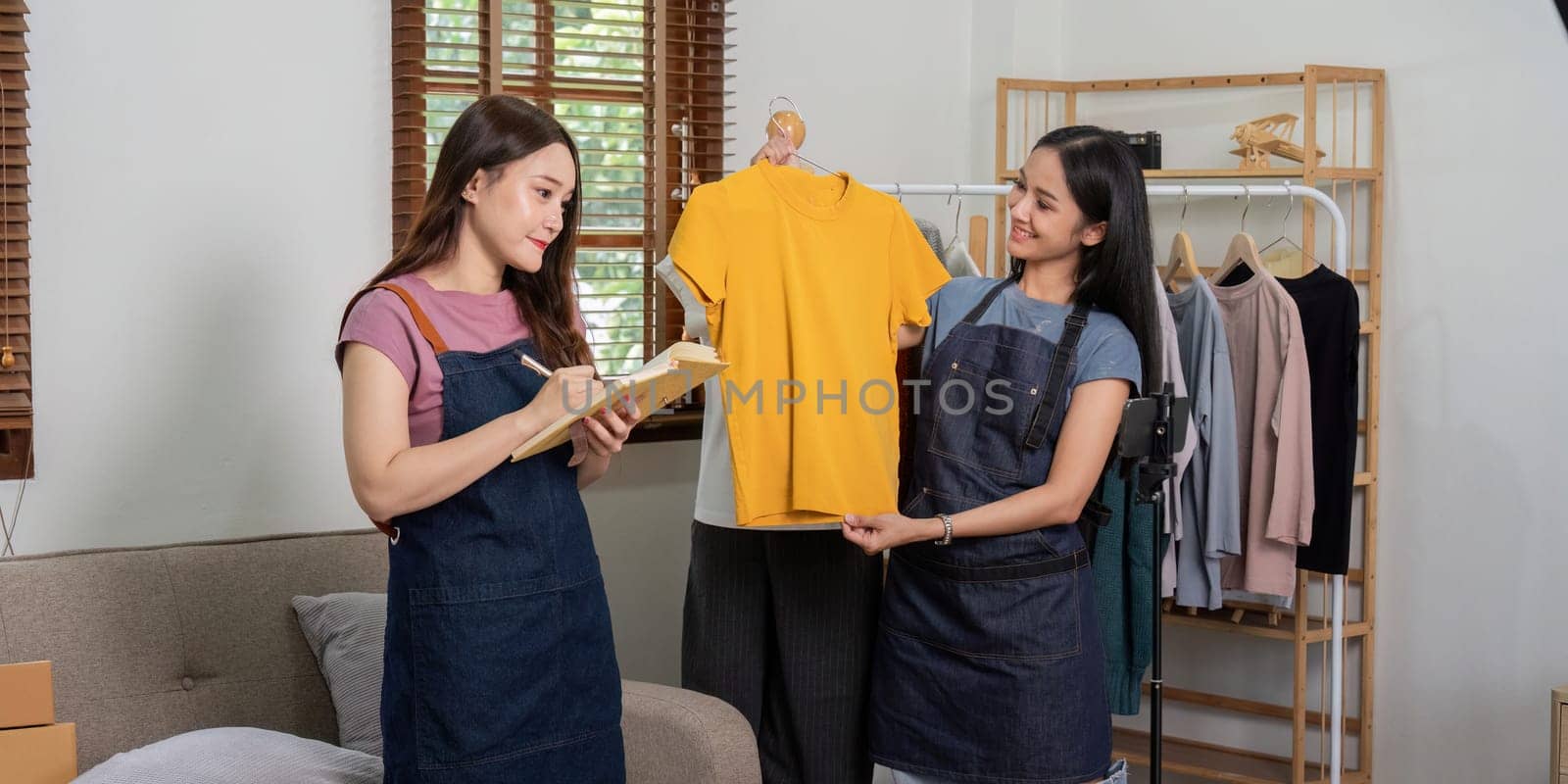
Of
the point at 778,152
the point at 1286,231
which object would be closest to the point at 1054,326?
the point at 778,152

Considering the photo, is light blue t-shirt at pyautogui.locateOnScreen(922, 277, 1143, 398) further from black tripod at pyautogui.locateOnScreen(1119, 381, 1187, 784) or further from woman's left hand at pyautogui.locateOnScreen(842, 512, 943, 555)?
woman's left hand at pyautogui.locateOnScreen(842, 512, 943, 555)

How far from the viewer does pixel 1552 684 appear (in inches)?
123

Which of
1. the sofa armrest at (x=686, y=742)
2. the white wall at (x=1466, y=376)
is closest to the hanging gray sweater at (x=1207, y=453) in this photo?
the white wall at (x=1466, y=376)

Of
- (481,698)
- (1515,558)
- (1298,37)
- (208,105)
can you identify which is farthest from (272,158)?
(1515,558)

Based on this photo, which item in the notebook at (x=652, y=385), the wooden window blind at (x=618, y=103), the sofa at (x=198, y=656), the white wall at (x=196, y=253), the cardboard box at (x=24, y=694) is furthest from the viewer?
the wooden window blind at (x=618, y=103)

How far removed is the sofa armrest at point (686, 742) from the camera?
2035mm

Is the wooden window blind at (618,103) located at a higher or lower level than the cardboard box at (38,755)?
higher

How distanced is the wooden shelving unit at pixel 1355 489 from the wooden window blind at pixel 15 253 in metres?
2.22

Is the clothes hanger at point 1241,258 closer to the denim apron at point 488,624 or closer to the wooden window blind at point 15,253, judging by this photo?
the denim apron at point 488,624

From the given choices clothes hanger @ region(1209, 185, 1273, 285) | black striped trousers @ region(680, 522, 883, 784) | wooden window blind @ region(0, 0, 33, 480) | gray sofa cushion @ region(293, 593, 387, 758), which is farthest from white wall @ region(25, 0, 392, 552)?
clothes hanger @ region(1209, 185, 1273, 285)

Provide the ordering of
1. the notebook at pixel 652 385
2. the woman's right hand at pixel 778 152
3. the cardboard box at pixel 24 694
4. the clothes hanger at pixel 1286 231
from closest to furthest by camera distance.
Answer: the notebook at pixel 652 385, the cardboard box at pixel 24 694, the woman's right hand at pixel 778 152, the clothes hanger at pixel 1286 231

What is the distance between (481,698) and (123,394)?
1365mm

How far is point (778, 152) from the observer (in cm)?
227

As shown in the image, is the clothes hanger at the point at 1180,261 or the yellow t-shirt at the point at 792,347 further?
the clothes hanger at the point at 1180,261
